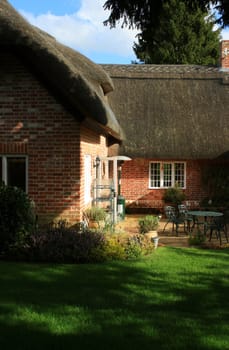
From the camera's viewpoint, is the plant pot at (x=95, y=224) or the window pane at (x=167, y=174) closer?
the plant pot at (x=95, y=224)

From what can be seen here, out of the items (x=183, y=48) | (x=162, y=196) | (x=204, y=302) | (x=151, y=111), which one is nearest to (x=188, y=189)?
(x=162, y=196)

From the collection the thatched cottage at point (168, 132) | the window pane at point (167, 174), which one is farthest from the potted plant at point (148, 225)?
the window pane at point (167, 174)

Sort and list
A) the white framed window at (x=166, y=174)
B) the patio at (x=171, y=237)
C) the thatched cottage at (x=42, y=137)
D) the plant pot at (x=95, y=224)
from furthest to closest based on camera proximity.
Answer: the white framed window at (x=166, y=174)
the plant pot at (x=95, y=224)
the patio at (x=171, y=237)
the thatched cottage at (x=42, y=137)

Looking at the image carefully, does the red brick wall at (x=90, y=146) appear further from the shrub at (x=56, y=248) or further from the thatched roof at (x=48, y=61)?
the shrub at (x=56, y=248)

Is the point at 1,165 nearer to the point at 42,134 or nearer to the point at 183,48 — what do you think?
the point at 42,134

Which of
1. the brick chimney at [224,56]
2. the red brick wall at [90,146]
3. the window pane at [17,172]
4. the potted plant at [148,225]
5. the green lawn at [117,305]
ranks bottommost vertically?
the green lawn at [117,305]

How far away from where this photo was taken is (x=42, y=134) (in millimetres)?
10406

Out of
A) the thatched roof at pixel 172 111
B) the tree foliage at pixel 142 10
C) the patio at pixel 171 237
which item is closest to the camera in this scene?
the tree foliage at pixel 142 10

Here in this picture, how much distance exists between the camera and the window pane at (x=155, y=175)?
755 inches

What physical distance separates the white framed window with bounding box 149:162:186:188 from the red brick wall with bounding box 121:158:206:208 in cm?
21

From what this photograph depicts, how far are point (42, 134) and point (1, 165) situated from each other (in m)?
1.22

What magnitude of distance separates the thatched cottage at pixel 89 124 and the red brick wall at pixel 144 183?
0.04m

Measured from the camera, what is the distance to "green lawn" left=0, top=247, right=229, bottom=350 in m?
4.58

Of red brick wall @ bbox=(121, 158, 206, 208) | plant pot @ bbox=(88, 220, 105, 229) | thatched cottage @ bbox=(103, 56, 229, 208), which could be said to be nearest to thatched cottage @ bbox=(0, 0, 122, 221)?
plant pot @ bbox=(88, 220, 105, 229)
